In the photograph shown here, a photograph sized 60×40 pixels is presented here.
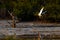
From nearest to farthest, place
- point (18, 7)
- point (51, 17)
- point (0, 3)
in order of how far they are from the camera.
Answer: point (51, 17)
point (18, 7)
point (0, 3)

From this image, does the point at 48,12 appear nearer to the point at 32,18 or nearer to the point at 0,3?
the point at 32,18

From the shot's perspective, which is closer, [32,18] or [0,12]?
[32,18]

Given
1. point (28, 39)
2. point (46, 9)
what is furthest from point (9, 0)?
point (28, 39)

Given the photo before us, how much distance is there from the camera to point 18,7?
11211 mm

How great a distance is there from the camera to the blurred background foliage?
10633 millimetres

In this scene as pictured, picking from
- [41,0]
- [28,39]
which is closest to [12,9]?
[41,0]

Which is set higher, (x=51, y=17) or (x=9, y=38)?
(x=9, y=38)

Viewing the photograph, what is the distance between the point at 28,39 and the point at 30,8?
5.08 metres

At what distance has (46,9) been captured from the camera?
1067 cm

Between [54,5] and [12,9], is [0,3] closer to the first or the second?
[12,9]

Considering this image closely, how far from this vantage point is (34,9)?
11258mm

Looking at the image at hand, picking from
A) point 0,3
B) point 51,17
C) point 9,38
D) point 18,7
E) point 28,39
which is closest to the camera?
point 9,38

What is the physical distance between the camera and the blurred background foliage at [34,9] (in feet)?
34.9

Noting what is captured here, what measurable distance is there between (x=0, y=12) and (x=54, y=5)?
109 inches
